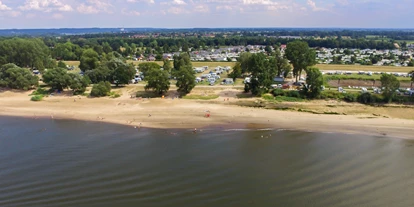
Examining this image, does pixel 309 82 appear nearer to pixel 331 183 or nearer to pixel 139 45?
pixel 331 183

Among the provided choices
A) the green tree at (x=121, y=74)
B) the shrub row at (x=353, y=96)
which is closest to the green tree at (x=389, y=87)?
the shrub row at (x=353, y=96)

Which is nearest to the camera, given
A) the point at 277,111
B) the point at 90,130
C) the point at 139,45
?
the point at 90,130

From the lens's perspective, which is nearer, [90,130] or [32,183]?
[32,183]

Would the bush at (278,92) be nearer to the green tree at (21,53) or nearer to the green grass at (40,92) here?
the green grass at (40,92)

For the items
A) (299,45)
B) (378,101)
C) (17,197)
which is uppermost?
(299,45)

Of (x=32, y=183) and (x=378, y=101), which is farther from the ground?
(x=378, y=101)

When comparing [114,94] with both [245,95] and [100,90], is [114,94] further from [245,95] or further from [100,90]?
[245,95]

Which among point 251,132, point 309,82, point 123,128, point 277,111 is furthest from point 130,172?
point 309,82
